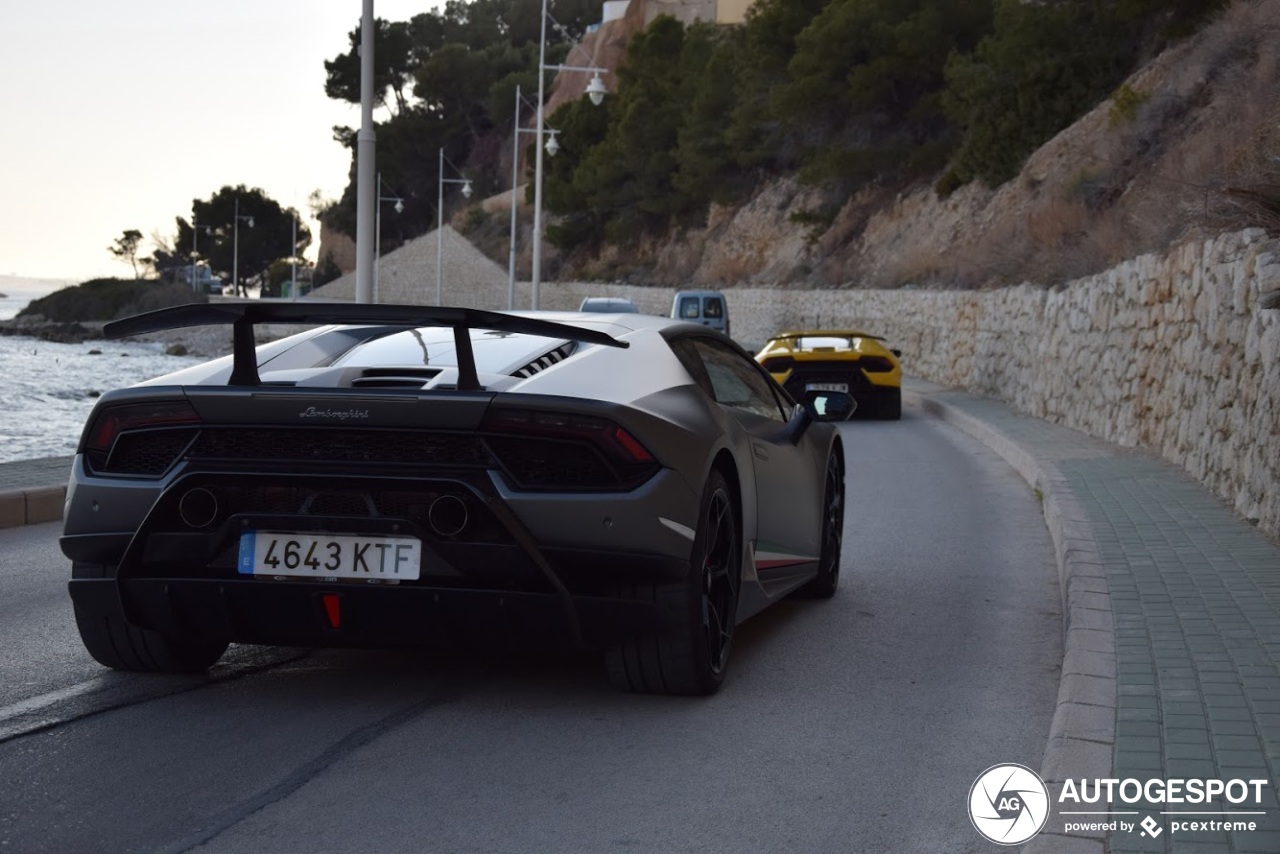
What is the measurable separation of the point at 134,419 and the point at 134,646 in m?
0.93

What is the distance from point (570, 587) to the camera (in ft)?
16.8

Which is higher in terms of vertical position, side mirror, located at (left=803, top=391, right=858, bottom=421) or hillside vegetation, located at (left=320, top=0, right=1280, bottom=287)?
hillside vegetation, located at (left=320, top=0, right=1280, bottom=287)

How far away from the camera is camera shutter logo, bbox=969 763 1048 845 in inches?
165

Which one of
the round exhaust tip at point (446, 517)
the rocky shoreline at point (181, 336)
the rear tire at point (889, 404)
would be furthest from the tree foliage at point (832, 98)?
the round exhaust tip at point (446, 517)

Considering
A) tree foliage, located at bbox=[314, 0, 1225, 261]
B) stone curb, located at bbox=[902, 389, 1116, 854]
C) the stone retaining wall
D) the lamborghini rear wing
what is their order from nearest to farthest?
stone curb, located at bbox=[902, 389, 1116, 854]
the lamborghini rear wing
the stone retaining wall
tree foliage, located at bbox=[314, 0, 1225, 261]

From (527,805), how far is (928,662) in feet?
8.45

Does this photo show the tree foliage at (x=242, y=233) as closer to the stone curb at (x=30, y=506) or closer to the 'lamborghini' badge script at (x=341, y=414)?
the stone curb at (x=30, y=506)

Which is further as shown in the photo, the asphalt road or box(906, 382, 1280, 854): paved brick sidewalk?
the asphalt road

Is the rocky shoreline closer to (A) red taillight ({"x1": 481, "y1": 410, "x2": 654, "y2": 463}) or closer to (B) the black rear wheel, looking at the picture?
(B) the black rear wheel

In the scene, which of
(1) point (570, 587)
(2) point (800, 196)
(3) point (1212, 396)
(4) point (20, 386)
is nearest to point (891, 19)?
(2) point (800, 196)

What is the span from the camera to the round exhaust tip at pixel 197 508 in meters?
5.14

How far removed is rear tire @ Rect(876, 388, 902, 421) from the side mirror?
1463 cm

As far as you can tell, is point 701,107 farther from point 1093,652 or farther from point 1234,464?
point 1093,652

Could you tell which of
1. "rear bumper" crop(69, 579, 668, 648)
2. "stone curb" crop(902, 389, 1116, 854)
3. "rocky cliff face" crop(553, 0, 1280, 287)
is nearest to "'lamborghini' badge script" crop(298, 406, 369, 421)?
"rear bumper" crop(69, 579, 668, 648)
